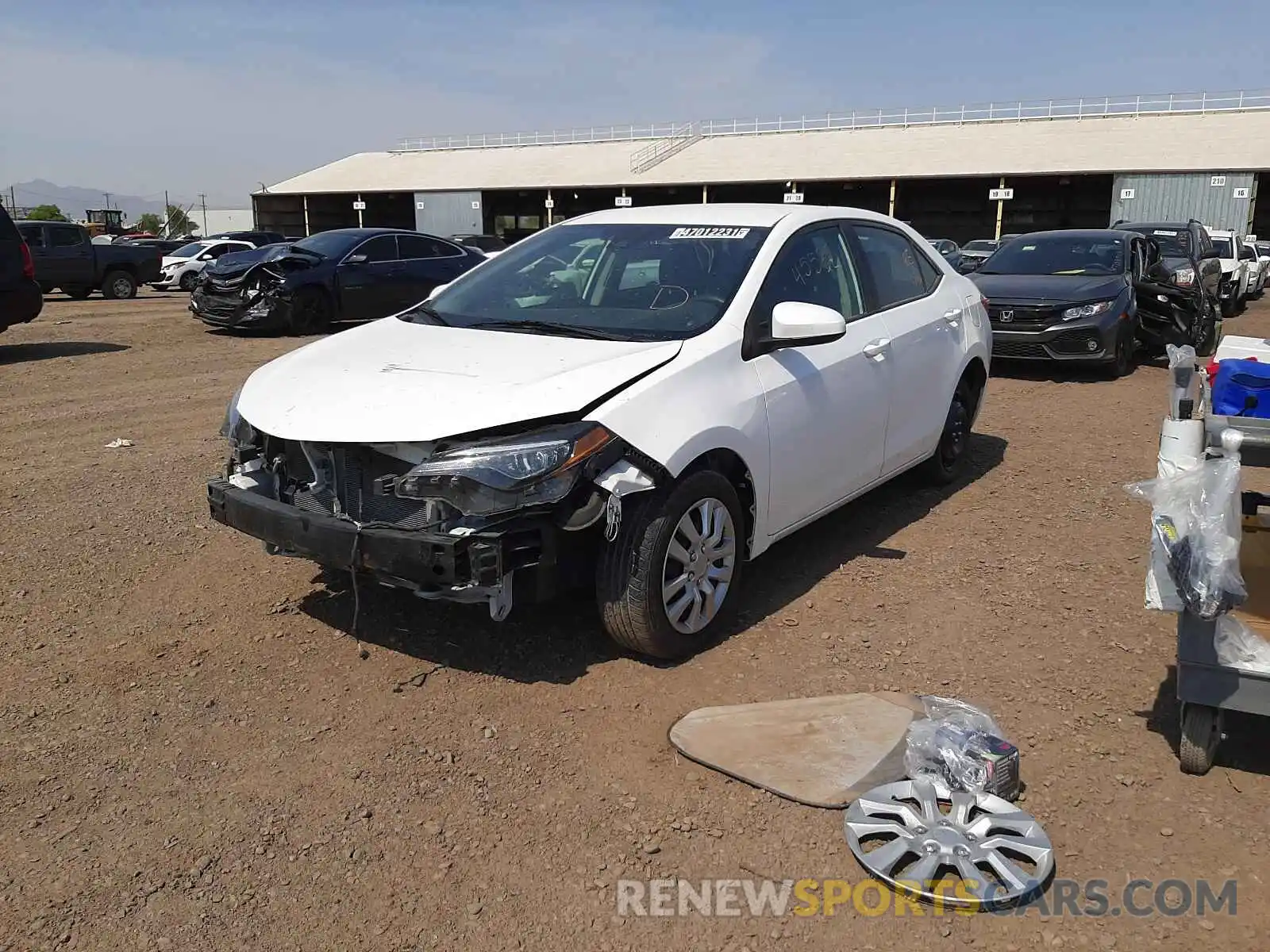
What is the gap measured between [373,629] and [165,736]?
3.19 feet

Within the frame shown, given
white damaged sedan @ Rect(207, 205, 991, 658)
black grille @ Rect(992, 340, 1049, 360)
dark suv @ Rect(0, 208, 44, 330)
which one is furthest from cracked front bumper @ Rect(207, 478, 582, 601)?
dark suv @ Rect(0, 208, 44, 330)

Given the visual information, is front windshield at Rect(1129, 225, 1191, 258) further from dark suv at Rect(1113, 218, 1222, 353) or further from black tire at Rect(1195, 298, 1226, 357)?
black tire at Rect(1195, 298, 1226, 357)

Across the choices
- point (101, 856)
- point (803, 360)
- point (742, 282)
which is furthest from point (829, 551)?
point (101, 856)

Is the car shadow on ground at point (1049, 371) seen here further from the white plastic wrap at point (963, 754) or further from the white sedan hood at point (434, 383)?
the white plastic wrap at point (963, 754)

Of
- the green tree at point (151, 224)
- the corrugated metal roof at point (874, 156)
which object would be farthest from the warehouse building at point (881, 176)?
the green tree at point (151, 224)

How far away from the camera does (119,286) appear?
2223 centimetres

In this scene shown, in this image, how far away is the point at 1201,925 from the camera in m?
2.68

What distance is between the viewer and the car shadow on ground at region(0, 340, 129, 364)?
39.9 ft

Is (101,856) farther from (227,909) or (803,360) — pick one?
(803,360)

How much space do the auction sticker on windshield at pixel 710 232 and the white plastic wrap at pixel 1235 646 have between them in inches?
104

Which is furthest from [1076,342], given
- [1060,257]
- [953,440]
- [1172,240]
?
[1172,240]

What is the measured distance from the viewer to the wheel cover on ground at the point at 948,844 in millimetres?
2775

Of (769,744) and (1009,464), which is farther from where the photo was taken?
(1009,464)

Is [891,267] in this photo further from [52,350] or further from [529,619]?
[52,350]
